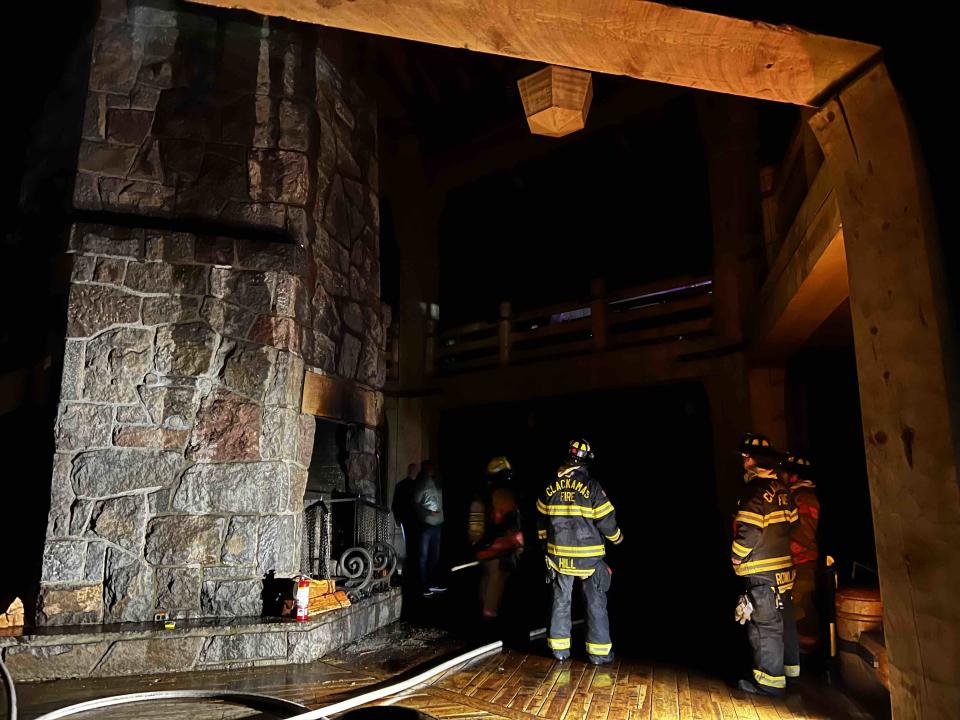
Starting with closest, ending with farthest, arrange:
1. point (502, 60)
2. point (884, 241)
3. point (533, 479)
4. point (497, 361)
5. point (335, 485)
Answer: point (884, 241), point (335, 485), point (502, 60), point (497, 361), point (533, 479)

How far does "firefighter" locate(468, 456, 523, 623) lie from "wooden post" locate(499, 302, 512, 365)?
11.6 feet

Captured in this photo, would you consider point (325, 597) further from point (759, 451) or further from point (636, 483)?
point (636, 483)

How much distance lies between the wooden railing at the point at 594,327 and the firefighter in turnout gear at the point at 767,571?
422 cm

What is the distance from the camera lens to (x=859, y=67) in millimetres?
2383

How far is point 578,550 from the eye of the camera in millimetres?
5805

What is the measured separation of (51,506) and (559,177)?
397 inches

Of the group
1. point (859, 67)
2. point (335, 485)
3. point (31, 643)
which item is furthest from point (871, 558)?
point (31, 643)

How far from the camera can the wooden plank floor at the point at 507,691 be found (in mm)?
4289

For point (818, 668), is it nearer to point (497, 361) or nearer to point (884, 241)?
point (884, 241)

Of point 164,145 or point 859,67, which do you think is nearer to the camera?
point 859,67

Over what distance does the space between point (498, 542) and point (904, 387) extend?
5.82 metres

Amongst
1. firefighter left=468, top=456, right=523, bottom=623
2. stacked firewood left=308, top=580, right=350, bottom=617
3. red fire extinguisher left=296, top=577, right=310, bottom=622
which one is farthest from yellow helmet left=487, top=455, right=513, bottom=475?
red fire extinguisher left=296, top=577, right=310, bottom=622

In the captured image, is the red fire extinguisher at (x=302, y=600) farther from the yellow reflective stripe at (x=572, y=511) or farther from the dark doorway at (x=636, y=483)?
the dark doorway at (x=636, y=483)

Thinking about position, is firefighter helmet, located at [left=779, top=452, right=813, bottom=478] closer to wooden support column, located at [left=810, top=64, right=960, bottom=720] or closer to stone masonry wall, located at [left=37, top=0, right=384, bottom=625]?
wooden support column, located at [left=810, top=64, right=960, bottom=720]
